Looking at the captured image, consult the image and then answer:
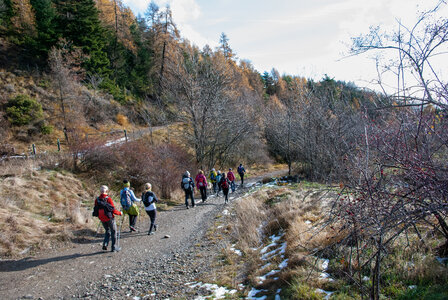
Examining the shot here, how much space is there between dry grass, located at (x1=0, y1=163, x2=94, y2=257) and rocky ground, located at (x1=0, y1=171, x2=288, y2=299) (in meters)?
0.57

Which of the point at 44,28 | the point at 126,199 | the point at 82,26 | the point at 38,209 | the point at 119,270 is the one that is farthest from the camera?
the point at 82,26

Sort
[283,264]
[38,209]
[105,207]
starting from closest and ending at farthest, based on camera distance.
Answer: [283,264] < [105,207] < [38,209]

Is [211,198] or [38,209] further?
[211,198]

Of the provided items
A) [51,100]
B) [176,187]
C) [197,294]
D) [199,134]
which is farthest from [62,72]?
[197,294]

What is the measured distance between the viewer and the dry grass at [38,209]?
22.3 ft

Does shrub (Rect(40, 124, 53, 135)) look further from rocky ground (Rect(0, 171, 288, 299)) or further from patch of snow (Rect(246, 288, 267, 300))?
patch of snow (Rect(246, 288, 267, 300))

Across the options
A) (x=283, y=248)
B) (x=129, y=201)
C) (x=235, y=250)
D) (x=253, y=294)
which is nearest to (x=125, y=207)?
(x=129, y=201)

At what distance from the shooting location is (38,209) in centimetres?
888

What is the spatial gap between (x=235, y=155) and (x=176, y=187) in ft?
53.3

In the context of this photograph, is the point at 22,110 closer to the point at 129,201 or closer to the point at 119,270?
the point at 129,201

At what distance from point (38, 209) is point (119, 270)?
4888 millimetres

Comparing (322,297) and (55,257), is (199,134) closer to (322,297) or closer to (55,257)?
(55,257)

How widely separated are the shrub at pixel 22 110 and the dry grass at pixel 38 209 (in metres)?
12.4

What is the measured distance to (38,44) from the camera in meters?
28.4
